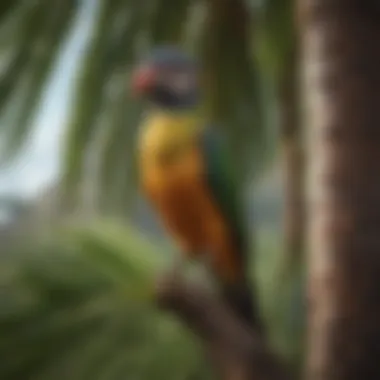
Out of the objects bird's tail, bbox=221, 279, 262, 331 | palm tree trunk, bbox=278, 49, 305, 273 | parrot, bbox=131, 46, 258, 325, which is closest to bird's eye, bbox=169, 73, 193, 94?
parrot, bbox=131, 46, 258, 325

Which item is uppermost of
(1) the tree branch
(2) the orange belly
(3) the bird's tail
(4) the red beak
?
(4) the red beak

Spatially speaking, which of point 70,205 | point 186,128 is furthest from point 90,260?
point 186,128

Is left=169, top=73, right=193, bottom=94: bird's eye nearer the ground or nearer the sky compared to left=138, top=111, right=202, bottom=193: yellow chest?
nearer the sky

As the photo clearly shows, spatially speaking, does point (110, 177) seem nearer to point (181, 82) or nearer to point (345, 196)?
point (181, 82)

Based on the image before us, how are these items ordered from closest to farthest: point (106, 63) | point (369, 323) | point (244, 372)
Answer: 1. point (369, 323)
2. point (244, 372)
3. point (106, 63)

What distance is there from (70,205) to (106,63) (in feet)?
0.59

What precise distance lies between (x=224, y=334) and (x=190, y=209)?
146 millimetres

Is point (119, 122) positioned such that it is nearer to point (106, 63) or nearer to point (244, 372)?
point (106, 63)

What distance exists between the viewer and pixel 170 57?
136cm

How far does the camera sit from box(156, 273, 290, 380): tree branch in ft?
4.33

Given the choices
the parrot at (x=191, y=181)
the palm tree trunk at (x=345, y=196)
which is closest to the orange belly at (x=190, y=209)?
the parrot at (x=191, y=181)

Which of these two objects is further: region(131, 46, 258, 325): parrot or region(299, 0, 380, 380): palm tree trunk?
region(131, 46, 258, 325): parrot

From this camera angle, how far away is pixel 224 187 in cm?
136

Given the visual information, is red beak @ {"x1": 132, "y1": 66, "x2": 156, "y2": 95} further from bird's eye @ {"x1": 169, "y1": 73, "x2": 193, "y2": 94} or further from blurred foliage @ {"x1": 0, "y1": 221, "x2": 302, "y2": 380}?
blurred foliage @ {"x1": 0, "y1": 221, "x2": 302, "y2": 380}
